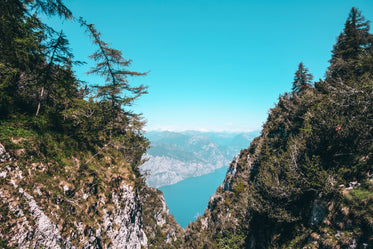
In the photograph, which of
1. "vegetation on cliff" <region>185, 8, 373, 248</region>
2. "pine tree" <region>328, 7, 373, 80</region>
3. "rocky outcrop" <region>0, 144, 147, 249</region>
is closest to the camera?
"rocky outcrop" <region>0, 144, 147, 249</region>

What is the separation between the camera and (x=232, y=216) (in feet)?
136

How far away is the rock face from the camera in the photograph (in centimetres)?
633

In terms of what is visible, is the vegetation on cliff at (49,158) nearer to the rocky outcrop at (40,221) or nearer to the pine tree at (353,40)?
the rocky outcrop at (40,221)

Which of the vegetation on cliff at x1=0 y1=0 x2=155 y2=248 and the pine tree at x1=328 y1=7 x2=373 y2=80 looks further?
the pine tree at x1=328 y1=7 x2=373 y2=80

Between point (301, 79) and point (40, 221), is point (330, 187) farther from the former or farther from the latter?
point (301, 79)

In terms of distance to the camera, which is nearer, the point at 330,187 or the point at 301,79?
the point at 330,187

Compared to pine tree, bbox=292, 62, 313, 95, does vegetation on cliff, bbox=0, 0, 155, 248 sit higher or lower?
lower

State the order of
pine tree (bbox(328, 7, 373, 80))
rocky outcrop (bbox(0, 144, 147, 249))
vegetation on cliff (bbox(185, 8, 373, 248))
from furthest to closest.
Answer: pine tree (bbox(328, 7, 373, 80))
vegetation on cliff (bbox(185, 8, 373, 248))
rocky outcrop (bbox(0, 144, 147, 249))

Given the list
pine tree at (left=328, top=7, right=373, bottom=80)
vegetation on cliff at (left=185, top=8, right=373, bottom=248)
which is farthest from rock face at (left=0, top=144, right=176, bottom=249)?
pine tree at (left=328, top=7, right=373, bottom=80)

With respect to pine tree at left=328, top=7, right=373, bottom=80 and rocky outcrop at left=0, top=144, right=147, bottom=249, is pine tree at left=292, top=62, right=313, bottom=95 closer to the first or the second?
pine tree at left=328, top=7, right=373, bottom=80

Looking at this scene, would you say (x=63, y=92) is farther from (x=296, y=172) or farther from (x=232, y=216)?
(x=232, y=216)

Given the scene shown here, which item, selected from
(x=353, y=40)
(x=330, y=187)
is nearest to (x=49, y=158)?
(x=330, y=187)

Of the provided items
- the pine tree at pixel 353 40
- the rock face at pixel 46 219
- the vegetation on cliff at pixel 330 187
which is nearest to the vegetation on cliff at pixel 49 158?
the rock face at pixel 46 219

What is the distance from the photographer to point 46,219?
294 inches
